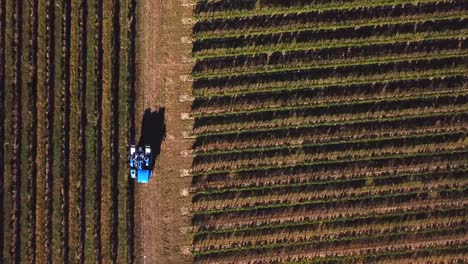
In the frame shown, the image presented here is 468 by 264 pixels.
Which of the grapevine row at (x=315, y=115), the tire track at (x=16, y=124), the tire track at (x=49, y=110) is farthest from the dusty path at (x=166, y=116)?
the tire track at (x=16, y=124)

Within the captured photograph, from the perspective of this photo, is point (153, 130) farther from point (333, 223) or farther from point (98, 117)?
point (333, 223)

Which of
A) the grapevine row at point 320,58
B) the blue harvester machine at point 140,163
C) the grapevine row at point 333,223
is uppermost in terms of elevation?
the grapevine row at point 320,58

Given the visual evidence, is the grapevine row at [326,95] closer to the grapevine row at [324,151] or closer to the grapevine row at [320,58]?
the grapevine row at [320,58]

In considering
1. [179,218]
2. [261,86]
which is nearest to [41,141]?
[179,218]

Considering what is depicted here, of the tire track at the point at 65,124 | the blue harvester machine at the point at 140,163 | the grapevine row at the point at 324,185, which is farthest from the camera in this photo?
the grapevine row at the point at 324,185

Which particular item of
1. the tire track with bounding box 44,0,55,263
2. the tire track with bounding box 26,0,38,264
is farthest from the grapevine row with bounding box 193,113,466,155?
the tire track with bounding box 26,0,38,264

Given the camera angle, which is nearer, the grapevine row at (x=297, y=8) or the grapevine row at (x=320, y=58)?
the grapevine row at (x=297, y=8)

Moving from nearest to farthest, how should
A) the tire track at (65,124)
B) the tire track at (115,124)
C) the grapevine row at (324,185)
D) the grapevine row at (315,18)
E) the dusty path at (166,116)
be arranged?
the tire track at (65,124) < the tire track at (115,124) < the grapevine row at (315,18) < the dusty path at (166,116) < the grapevine row at (324,185)

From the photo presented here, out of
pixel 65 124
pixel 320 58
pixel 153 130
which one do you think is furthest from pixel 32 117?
pixel 320 58

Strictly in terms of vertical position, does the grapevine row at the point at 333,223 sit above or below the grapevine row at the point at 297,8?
below
